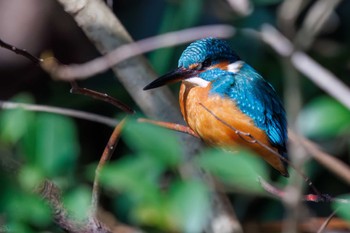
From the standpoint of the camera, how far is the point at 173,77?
7.45 feet

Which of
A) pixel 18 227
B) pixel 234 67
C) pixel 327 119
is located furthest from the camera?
pixel 234 67

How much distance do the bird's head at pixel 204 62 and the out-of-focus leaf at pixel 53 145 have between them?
0.48 meters

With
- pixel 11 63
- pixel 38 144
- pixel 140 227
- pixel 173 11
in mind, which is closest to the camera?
pixel 38 144

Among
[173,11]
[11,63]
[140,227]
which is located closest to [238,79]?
[140,227]

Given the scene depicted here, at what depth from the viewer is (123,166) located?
124cm

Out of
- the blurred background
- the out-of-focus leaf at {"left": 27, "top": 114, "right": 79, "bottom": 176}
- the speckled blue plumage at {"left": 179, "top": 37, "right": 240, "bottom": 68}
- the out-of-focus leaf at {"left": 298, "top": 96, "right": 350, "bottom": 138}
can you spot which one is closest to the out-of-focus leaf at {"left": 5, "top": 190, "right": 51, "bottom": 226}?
the out-of-focus leaf at {"left": 27, "top": 114, "right": 79, "bottom": 176}

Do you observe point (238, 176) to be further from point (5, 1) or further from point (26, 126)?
point (5, 1)

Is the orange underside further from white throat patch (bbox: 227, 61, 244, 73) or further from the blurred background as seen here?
the blurred background

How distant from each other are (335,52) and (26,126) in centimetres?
212

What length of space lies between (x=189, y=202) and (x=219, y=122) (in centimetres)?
113

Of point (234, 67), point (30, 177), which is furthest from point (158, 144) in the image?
point (234, 67)

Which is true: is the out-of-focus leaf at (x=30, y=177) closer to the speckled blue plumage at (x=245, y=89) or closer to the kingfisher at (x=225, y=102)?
the kingfisher at (x=225, y=102)

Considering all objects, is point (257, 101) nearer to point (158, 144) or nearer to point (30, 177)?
point (30, 177)

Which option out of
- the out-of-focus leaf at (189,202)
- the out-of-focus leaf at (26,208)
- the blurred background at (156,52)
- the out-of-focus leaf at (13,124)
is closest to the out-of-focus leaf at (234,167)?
the out-of-focus leaf at (189,202)
